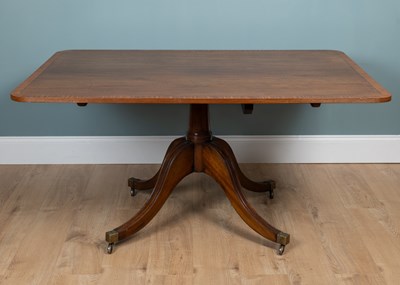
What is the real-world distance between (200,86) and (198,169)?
1.74 ft

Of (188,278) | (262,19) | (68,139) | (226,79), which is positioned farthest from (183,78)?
(68,139)

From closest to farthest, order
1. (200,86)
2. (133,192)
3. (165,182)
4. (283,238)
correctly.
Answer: (200,86) → (283,238) → (165,182) → (133,192)

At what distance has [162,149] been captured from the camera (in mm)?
3695

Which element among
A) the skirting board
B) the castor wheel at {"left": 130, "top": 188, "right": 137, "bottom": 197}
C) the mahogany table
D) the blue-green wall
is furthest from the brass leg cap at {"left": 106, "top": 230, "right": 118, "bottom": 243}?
the blue-green wall

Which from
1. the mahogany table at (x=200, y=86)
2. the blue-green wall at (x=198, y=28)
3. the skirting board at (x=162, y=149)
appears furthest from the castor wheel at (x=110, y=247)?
the blue-green wall at (x=198, y=28)

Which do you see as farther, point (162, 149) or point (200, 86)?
point (162, 149)

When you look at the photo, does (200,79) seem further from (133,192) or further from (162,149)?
(162,149)

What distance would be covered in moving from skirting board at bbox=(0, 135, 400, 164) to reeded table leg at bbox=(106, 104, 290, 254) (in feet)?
2.30

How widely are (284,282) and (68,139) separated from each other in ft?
4.93

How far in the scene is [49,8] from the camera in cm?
344

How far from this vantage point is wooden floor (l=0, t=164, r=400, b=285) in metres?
2.68

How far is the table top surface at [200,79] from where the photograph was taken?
2.43 m

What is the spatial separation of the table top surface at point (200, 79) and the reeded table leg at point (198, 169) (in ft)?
0.76

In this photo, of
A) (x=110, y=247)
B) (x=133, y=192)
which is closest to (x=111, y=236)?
(x=110, y=247)
